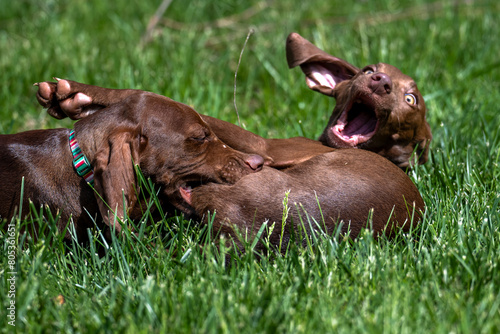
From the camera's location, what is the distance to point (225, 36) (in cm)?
752

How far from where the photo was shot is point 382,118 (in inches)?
179

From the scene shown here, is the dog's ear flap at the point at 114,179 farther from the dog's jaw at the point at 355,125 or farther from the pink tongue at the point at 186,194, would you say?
the dog's jaw at the point at 355,125

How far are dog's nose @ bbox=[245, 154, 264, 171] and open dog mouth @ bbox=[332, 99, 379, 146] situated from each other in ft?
3.30

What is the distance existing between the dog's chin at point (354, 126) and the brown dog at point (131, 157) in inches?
39.7

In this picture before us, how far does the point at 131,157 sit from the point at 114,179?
22cm

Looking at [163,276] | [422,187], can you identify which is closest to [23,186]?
[163,276]

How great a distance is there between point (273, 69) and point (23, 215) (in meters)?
3.42

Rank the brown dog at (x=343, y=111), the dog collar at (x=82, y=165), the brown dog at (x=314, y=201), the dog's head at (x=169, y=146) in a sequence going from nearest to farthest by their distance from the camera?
1. the brown dog at (x=314, y=201)
2. the dog collar at (x=82, y=165)
3. the dog's head at (x=169, y=146)
4. the brown dog at (x=343, y=111)

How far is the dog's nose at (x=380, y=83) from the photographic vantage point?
448 centimetres

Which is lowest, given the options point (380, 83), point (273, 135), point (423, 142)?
point (273, 135)

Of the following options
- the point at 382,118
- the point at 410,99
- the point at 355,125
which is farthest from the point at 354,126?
the point at 410,99

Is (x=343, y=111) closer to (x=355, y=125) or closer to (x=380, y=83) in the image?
(x=355, y=125)

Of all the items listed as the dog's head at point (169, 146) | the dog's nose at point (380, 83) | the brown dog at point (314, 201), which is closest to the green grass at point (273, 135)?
the brown dog at point (314, 201)

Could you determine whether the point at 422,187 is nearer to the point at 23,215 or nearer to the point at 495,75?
the point at 23,215
